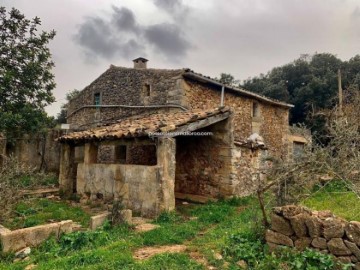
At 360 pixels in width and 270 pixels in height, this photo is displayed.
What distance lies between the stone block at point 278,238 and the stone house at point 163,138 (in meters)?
2.92

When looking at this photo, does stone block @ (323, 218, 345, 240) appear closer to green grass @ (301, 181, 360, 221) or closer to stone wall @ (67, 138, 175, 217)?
green grass @ (301, 181, 360, 221)

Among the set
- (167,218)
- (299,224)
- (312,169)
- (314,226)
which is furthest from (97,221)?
(312,169)

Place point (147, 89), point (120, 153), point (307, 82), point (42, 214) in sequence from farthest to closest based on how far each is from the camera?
1. point (307, 82)
2. point (147, 89)
3. point (120, 153)
4. point (42, 214)

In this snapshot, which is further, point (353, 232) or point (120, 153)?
point (120, 153)

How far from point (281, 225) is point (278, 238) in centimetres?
21

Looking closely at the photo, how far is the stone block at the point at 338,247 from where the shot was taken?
13.9 feet

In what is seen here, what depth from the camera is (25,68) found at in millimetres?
11328

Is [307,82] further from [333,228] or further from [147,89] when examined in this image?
[333,228]

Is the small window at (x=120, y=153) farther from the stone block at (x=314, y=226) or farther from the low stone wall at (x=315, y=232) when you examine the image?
the stone block at (x=314, y=226)

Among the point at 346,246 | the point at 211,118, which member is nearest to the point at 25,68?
the point at 211,118

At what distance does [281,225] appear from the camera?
15.8 ft

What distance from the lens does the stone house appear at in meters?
7.62

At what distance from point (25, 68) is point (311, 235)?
11145mm

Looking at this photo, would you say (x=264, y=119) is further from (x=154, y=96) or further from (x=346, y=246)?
(x=346, y=246)
